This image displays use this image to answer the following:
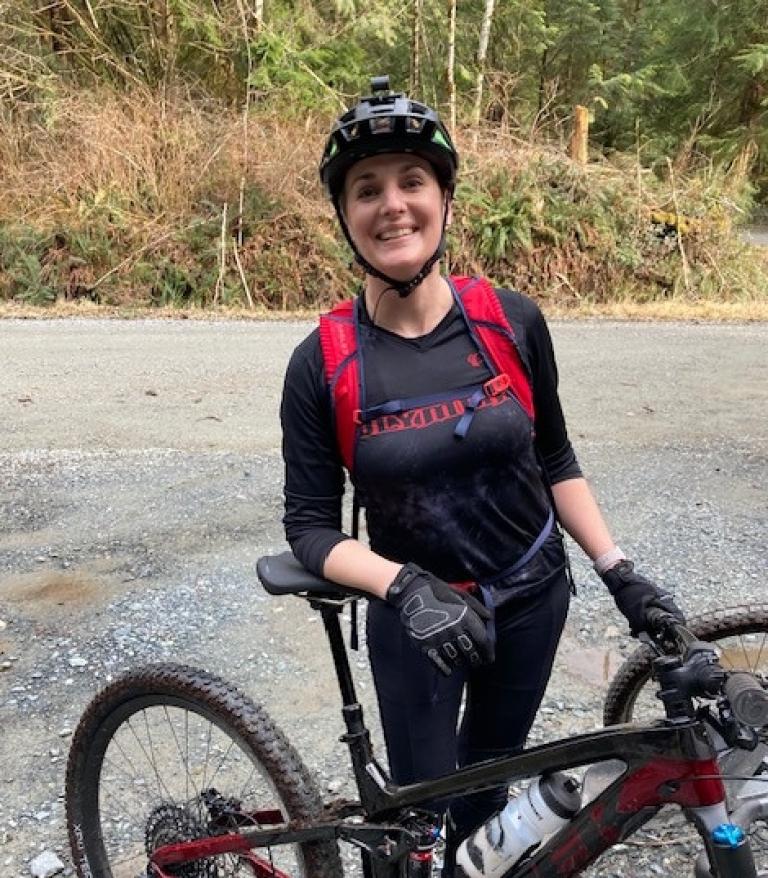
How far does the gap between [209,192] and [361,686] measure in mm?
10608

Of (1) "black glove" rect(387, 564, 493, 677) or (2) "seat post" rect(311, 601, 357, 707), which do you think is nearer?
(1) "black glove" rect(387, 564, 493, 677)

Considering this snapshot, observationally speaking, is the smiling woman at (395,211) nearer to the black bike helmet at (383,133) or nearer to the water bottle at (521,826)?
the black bike helmet at (383,133)

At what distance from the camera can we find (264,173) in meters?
12.4

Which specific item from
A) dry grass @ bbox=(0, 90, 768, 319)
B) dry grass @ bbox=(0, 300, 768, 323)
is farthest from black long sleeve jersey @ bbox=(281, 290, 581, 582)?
dry grass @ bbox=(0, 90, 768, 319)

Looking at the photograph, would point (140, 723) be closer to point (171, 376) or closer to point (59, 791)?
point (59, 791)

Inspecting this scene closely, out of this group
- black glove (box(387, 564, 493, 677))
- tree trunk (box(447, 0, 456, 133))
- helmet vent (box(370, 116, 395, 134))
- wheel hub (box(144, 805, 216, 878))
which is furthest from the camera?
tree trunk (box(447, 0, 456, 133))

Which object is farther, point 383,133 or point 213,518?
point 213,518

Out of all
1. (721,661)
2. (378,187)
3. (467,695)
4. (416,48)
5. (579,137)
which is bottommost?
(467,695)

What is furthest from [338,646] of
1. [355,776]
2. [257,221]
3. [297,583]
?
[257,221]

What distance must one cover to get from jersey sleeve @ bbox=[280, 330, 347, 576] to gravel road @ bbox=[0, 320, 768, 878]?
4.53 feet

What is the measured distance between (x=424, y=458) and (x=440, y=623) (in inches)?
14.2

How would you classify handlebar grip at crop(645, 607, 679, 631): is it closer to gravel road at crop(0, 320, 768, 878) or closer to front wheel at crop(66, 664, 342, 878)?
front wheel at crop(66, 664, 342, 878)

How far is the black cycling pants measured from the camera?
6.41ft

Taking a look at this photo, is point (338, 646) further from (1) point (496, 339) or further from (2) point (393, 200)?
(2) point (393, 200)
